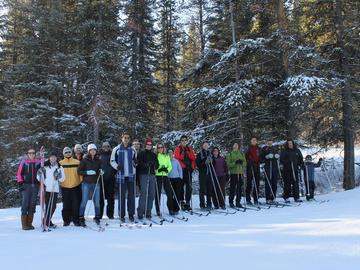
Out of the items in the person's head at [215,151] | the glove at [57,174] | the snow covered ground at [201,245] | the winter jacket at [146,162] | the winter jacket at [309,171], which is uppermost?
the person's head at [215,151]

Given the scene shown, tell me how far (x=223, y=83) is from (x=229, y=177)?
580cm

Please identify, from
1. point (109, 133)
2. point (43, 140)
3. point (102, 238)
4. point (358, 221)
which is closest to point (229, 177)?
point (358, 221)

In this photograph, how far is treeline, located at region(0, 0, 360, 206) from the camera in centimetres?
1224

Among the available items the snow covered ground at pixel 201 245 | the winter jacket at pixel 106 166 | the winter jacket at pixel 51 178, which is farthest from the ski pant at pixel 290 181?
the winter jacket at pixel 51 178

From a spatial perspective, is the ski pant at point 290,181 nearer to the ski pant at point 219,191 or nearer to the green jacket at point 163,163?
the ski pant at point 219,191

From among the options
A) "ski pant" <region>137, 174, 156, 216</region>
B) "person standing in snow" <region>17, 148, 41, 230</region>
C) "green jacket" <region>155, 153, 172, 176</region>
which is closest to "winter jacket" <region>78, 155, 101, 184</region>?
"person standing in snow" <region>17, 148, 41, 230</region>

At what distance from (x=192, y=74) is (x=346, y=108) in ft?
23.4

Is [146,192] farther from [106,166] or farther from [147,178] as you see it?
[106,166]

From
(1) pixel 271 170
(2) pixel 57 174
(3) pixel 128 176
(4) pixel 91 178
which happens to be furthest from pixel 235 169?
(2) pixel 57 174

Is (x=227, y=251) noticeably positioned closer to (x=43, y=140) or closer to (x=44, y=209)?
(x=44, y=209)

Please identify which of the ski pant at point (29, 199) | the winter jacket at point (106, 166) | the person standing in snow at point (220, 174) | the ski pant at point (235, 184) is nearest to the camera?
the ski pant at point (29, 199)

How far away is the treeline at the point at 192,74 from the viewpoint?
482 inches

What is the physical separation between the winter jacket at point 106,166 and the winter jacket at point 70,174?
2.65ft

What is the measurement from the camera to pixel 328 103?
1343cm
